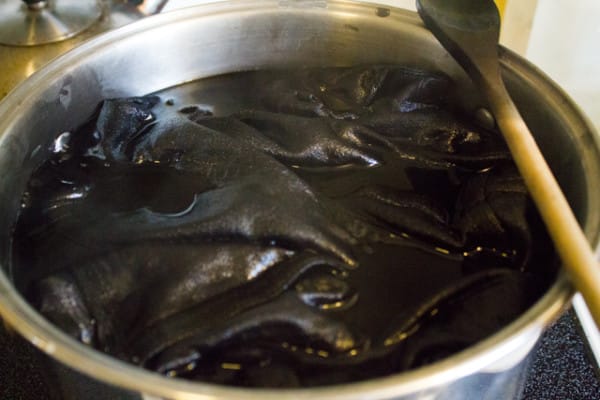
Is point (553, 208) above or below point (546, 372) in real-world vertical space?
above

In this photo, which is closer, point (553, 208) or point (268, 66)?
point (553, 208)

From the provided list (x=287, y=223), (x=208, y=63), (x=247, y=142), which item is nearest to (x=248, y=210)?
(x=287, y=223)

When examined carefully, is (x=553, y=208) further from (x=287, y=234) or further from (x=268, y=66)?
(x=268, y=66)

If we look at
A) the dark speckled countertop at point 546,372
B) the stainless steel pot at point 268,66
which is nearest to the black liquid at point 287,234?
the stainless steel pot at point 268,66

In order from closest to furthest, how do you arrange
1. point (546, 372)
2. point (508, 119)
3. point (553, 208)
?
point (553, 208) < point (508, 119) < point (546, 372)

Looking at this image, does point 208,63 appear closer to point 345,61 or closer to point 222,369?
point 345,61

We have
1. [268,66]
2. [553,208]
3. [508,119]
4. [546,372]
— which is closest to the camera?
[553,208]

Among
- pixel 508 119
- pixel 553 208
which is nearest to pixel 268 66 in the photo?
pixel 508 119
